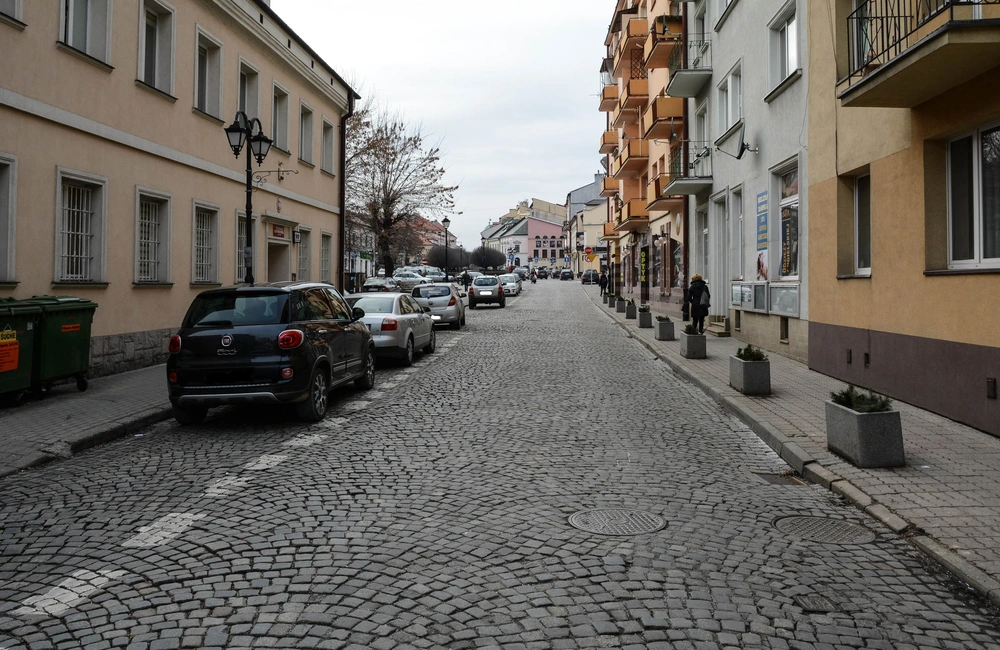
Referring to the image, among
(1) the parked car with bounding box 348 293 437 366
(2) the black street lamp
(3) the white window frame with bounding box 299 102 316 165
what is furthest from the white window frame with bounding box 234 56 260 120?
(1) the parked car with bounding box 348 293 437 366

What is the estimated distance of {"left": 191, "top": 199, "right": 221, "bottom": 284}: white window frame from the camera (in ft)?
52.3

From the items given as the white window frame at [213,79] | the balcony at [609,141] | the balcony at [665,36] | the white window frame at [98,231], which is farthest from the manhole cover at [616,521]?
the balcony at [609,141]

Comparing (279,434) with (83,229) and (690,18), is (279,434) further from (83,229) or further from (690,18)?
(690,18)

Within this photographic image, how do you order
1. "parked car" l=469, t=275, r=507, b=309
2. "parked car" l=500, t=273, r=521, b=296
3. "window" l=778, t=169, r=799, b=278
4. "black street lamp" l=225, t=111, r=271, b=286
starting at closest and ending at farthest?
1. "black street lamp" l=225, t=111, r=271, b=286
2. "window" l=778, t=169, r=799, b=278
3. "parked car" l=469, t=275, r=507, b=309
4. "parked car" l=500, t=273, r=521, b=296

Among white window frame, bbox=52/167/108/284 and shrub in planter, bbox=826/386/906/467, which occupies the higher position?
white window frame, bbox=52/167/108/284

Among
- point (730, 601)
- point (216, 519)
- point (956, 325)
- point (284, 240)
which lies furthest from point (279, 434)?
point (284, 240)

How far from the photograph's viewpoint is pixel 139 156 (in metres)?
13.9

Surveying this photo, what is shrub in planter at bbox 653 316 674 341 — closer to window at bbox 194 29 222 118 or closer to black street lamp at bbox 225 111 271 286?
black street lamp at bbox 225 111 271 286

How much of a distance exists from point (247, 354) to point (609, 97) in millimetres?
40945

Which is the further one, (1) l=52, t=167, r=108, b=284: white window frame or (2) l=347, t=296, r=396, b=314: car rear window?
(2) l=347, t=296, r=396, b=314: car rear window

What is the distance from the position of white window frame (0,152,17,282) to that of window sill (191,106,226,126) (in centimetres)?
543

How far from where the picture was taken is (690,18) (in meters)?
25.5

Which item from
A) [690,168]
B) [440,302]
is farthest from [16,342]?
[690,168]

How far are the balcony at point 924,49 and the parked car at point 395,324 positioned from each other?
8.67m
